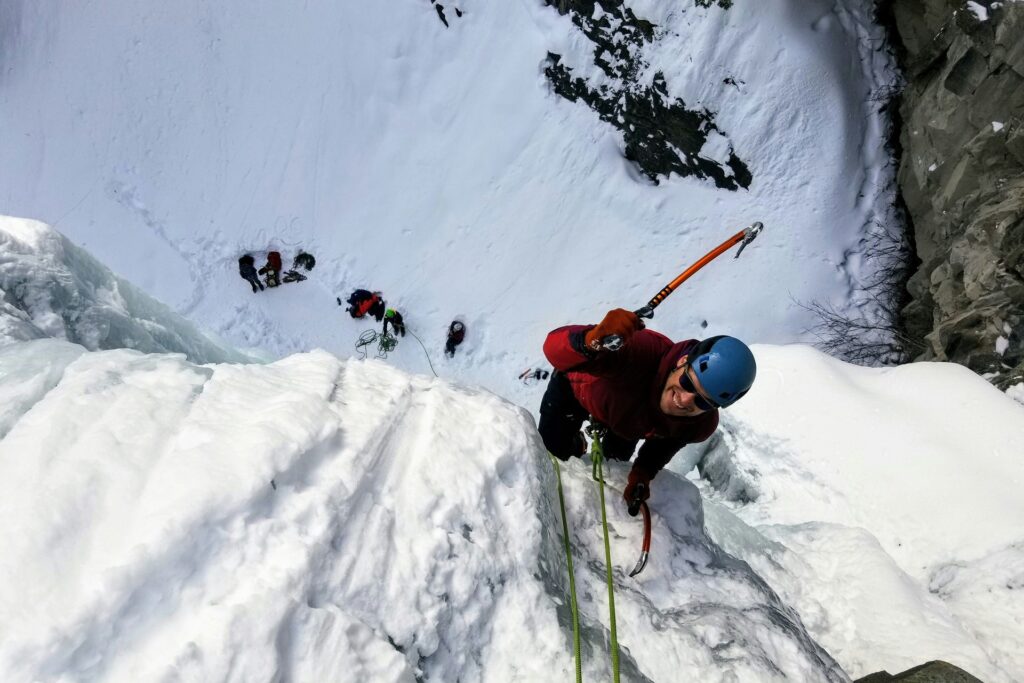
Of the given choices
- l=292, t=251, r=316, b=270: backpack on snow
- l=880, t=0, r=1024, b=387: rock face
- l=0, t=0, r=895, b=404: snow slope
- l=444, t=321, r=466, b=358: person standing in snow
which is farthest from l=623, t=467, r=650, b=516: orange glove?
l=292, t=251, r=316, b=270: backpack on snow

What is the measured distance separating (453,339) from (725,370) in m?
6.05

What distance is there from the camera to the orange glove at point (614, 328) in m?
2.16

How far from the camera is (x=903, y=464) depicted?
3705mm

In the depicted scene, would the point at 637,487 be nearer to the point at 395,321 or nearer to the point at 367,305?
the point at 395,321

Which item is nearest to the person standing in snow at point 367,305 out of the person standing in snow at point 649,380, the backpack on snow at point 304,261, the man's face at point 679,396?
the backpack on snow at point 304,261

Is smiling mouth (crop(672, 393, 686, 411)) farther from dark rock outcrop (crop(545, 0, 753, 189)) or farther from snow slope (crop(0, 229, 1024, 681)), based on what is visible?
dark rock outcrop (crop(545, 0, 753, 189))

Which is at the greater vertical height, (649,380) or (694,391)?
(694,391)

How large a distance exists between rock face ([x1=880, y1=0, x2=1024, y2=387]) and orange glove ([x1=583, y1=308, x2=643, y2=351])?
3.75 metres

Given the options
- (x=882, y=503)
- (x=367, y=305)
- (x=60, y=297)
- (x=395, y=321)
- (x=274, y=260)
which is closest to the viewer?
(x=60, y=297)

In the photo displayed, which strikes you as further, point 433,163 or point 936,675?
point 433,163

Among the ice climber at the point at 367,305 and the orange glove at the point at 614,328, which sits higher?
the orange glove at the point at 614,328

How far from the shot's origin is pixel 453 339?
25.7 ft

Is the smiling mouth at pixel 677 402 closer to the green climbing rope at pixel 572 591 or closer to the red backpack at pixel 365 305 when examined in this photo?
the green climbing rope at pixel 572 591

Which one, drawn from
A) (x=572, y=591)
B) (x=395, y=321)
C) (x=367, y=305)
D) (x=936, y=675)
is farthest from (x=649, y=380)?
(x=367, y=305)
